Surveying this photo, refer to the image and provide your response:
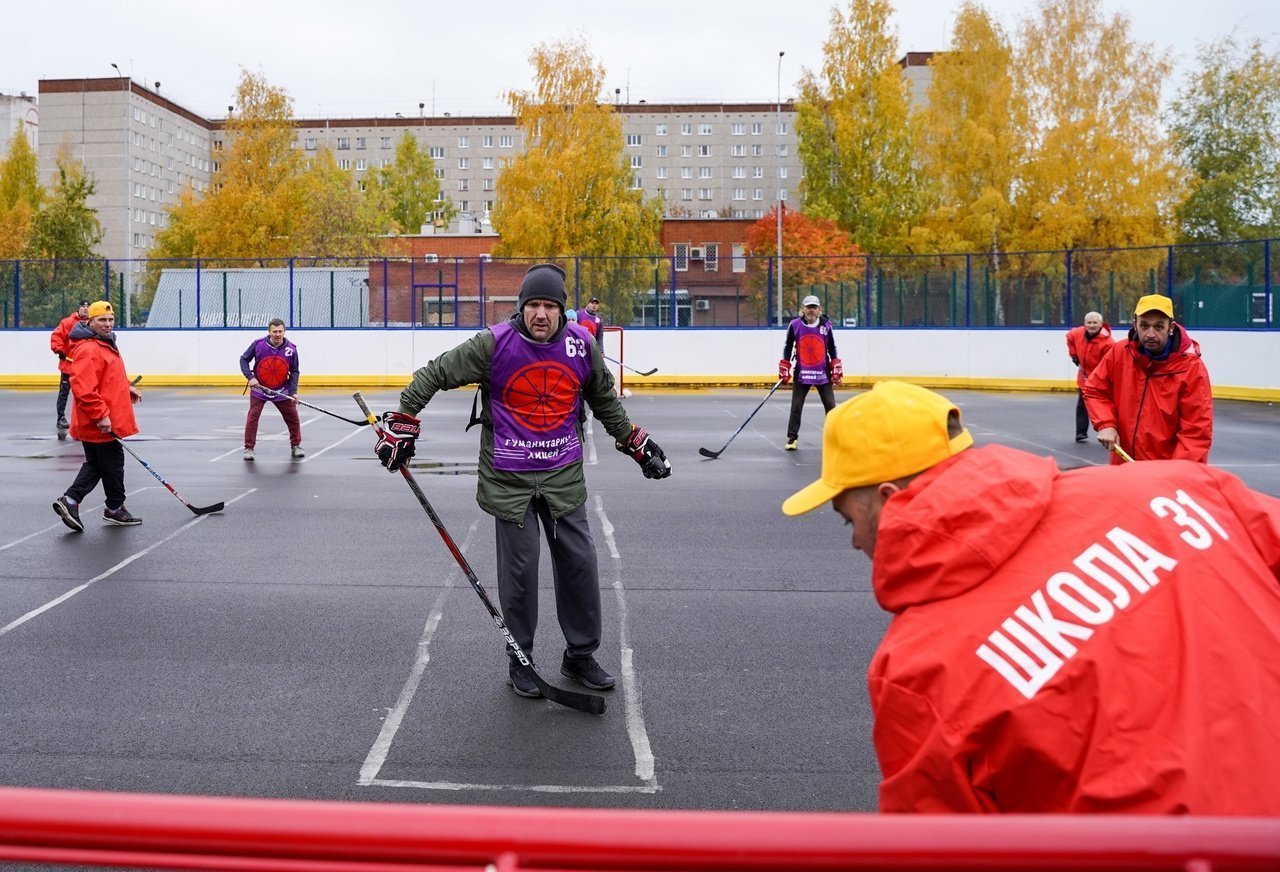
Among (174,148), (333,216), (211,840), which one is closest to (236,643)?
(211,840)

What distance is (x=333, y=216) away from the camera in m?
52.7

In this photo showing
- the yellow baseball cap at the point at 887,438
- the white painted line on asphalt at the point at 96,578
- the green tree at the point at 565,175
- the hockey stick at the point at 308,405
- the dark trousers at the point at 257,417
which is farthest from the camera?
the green tree at the point at 565,175

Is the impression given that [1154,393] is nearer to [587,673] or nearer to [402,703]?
[587,673]

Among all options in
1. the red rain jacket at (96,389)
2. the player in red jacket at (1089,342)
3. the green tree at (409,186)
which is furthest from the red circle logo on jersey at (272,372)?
the green tree at (409,186)

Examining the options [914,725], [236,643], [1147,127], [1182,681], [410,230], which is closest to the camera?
[1182,681]

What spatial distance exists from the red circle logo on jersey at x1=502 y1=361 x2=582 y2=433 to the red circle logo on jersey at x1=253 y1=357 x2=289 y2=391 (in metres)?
11.0

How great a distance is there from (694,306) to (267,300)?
35.8ft

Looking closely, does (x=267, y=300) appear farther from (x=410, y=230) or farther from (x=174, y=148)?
(x=174, y=148)

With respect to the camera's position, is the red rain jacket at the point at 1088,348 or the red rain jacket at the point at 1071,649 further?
the red rain jacket at the point at 1088,348

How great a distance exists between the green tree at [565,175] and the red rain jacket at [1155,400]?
3580 centimetres

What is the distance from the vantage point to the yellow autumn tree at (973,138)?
41.0 m

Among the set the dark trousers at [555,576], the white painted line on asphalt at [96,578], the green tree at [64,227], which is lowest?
the white painted line on asphalt at [96,578]

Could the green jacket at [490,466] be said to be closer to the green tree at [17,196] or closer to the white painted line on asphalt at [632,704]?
the white painted line on asphalt at [632,704]

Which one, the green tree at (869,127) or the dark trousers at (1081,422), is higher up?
the green tree at (869,127)
